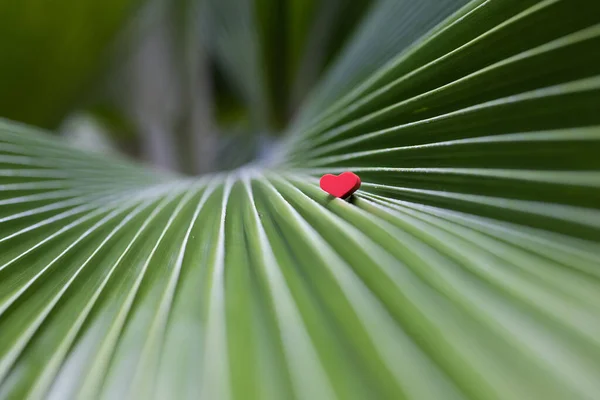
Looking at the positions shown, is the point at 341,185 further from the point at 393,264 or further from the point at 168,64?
the point at 168,64

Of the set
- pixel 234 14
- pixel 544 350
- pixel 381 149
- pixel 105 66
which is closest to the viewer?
pixel 544 350

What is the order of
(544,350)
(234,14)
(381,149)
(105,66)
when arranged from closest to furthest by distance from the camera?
(544,350)
(381,149)
(105,66)
(234,14)

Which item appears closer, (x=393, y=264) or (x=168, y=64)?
(x=393, y=264)

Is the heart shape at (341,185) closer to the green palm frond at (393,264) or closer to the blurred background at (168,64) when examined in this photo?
the green palm frond at (393,264)

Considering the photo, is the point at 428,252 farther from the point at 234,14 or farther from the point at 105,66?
the point at 234,14

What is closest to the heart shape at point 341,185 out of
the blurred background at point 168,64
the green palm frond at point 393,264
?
the green palm frond at point 393,264

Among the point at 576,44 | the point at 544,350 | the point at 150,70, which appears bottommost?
the point at 544,350

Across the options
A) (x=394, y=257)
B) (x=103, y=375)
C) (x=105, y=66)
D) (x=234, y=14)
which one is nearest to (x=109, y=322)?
(x=103, y=375)

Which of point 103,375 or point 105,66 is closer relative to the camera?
point 103,375

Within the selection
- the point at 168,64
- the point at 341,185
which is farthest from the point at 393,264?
the point at 168,64
